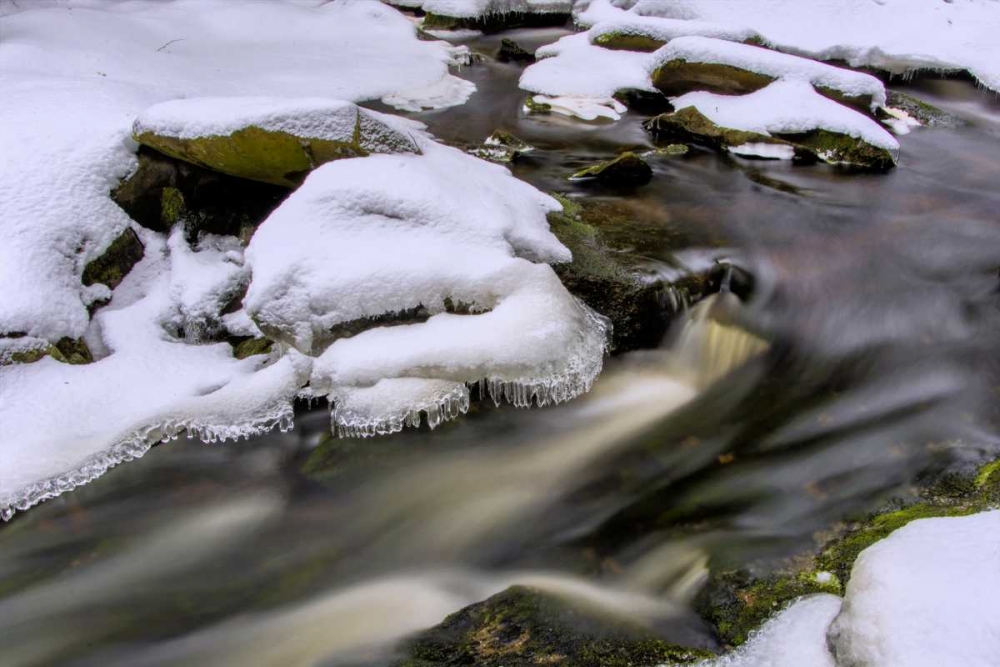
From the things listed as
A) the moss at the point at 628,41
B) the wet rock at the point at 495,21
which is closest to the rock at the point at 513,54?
the moss at the point at 628,41

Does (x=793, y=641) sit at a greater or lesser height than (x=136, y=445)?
greater

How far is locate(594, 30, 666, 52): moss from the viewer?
10148mm

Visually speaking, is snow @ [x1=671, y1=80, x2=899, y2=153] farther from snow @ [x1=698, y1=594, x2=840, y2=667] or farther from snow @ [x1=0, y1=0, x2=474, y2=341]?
snow @ [x1=698, y1=594, x2=840, y2=667]

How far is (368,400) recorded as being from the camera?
349 cm

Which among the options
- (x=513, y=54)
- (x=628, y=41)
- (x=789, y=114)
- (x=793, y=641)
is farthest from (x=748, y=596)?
(x=513, y=54)

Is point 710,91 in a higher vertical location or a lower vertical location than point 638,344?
higher

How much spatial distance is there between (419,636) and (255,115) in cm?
359

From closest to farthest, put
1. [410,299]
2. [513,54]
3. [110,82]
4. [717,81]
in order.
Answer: [410,299] → [110,82] → [717,81] → [513,54]

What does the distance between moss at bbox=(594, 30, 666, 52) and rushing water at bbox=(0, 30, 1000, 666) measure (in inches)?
257

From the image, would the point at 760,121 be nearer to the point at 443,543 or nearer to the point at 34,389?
the point at 443,543

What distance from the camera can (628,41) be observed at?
33.8 feet

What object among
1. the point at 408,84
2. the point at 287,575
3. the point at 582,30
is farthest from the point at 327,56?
the point at 287,575

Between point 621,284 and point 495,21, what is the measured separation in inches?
454

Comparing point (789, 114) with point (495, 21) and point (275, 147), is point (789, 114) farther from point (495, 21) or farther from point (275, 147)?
point (495, 21)
